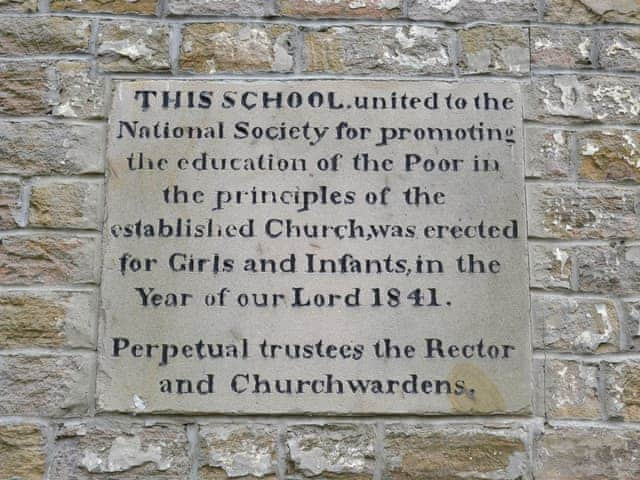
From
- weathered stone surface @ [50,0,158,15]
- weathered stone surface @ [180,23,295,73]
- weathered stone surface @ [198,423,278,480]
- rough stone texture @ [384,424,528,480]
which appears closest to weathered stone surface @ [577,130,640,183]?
rough stone texture @ [384,424,528,480]

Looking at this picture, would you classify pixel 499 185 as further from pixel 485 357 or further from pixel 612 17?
pixel 612 17

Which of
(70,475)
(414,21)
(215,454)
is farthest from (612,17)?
(70,475)

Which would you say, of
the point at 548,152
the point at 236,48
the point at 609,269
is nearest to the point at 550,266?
the point at 609,269

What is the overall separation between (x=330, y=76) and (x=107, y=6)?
37.1 inches

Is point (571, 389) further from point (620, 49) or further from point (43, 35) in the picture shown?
point (43, 35)

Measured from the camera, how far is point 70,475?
9.78 feet

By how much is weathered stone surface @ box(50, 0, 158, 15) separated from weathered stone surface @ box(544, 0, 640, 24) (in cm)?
160

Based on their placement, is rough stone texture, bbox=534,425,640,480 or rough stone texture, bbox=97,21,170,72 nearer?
rough stone texture, bbox=534,425,640,480

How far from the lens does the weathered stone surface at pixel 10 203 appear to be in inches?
126

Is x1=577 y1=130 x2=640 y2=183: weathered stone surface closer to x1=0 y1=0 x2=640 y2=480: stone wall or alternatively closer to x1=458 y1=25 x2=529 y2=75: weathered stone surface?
x1=0 y1=0 x2=640 y2=480: stone wall

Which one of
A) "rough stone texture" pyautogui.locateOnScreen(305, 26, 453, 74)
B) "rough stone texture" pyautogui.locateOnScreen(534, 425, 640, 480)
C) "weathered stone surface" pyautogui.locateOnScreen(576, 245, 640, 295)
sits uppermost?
"rough stone texture" pyautogui.locateOnScreen(305, 26, 453, 74)

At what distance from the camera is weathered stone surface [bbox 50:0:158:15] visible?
A: 345 cm

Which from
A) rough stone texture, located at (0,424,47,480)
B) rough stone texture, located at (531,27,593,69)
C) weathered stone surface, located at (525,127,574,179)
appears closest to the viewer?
rough stone texture, located at (0,424,47,480)

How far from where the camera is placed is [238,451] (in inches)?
118
